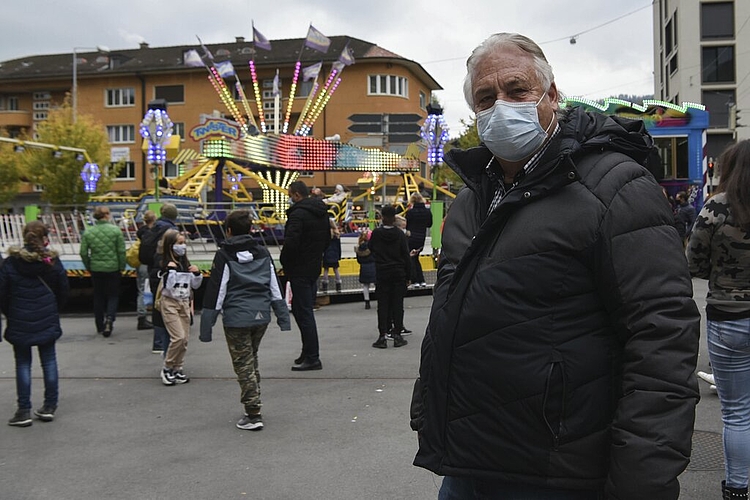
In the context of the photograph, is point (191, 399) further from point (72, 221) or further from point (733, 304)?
point (72, 221)

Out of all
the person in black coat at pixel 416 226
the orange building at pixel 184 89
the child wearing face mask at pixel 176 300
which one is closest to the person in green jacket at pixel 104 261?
the child wearing face mask at pixel 176 300

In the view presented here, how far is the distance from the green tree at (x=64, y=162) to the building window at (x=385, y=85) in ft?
59.3

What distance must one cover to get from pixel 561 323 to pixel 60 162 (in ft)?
157

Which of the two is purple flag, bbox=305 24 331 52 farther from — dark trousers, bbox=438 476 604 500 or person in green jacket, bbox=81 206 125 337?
dark trousers, bbox=438 476 604 500

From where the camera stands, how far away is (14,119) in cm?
5606

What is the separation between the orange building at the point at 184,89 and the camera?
49.1 metres

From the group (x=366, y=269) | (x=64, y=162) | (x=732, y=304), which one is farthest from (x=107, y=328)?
(x=64, y=162)

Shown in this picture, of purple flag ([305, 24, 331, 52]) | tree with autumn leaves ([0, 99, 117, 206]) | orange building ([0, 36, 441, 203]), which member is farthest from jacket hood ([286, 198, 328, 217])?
tree with autumn leaves ([0, 99, 117, 206])

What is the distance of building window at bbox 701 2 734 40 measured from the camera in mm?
46656

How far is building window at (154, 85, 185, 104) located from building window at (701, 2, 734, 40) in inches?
1401

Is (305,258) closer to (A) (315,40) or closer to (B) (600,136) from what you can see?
(B) (600,136)

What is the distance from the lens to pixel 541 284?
6.38 feet

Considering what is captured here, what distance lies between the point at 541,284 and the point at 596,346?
22 centimetres

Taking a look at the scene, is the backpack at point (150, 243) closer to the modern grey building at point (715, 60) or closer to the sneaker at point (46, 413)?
the sneaker at point (46, 413)
